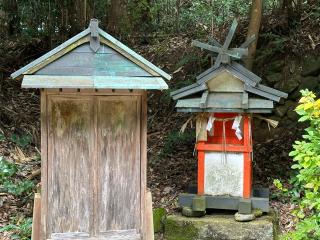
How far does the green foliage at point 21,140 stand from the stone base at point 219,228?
325 cm

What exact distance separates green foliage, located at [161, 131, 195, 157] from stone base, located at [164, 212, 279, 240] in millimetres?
2321

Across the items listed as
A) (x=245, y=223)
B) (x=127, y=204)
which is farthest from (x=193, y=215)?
(x=127, y=204)

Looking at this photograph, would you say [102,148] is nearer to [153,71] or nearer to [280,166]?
[153,71]

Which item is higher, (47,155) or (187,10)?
(187,10)

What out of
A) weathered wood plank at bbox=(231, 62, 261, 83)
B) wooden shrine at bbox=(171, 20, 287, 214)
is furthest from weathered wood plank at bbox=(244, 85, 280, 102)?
weathered wood plank at bbox=(231, 62, 261, 83)

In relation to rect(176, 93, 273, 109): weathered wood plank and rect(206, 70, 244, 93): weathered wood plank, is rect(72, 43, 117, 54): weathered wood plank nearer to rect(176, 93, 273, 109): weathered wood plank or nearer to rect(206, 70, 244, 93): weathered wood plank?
rect(176, 93, 273, 109): weathered wood plank

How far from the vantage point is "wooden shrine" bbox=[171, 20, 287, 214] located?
6.29m

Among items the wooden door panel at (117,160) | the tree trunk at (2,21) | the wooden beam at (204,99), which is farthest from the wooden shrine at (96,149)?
the tree trunk at (2,21)

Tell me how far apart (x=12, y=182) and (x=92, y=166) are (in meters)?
2.93

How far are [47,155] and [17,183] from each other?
8.92ft

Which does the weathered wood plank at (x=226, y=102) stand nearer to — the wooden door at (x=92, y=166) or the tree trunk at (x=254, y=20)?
the wooden door at (x=92, y=166)

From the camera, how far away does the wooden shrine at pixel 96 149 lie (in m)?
4.48

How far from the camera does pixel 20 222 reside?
20.3 ft

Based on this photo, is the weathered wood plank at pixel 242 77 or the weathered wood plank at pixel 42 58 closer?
the weathered wood plank at pixel 42 58
